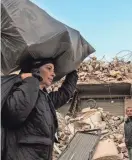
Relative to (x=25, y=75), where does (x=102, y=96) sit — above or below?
below

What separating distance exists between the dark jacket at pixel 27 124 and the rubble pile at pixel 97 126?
633 cm

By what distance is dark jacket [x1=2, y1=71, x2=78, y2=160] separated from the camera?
2.24 m

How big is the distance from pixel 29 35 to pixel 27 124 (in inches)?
21.5

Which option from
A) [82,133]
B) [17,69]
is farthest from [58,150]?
[17,69]

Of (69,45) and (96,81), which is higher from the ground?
(69,45)

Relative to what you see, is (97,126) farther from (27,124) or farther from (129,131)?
(27,124)

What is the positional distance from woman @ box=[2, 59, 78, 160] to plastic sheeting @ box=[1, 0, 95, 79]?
0.15m

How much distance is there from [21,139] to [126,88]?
41.7ft

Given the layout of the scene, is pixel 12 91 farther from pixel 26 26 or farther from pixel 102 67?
pixel 102 67

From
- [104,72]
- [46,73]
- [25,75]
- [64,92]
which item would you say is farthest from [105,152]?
[104,72]

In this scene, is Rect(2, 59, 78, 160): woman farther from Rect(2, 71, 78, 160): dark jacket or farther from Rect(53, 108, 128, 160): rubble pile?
Rect(53, 108, 128, 160): rubble pile

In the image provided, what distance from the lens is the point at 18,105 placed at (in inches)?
87.9

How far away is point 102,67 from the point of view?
15.8 m

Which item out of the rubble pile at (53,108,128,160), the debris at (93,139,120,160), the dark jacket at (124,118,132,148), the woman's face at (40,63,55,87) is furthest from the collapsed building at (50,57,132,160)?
the woman's face at (40,63,55,87)
